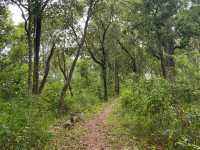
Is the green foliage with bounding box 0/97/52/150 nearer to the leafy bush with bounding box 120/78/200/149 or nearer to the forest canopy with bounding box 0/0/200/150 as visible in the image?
the forest canopy with bounding box 0/0/200/150

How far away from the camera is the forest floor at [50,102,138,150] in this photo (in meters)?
10.5

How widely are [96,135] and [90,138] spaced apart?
23.8 inches

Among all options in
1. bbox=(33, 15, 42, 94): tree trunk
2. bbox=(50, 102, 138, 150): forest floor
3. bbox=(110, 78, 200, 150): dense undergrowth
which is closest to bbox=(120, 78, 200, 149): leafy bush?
bbox=(110, 78, 200, 150): dense undergrowth

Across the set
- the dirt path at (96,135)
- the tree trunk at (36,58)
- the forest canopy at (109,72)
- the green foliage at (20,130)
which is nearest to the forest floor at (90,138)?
the dirt path at (96,135)

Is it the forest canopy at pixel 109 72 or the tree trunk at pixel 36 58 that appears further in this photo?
the tree trunk at pixel 36 58

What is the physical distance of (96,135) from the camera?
12.6 meters

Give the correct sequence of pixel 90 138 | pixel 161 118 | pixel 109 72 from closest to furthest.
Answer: pixel 161 118 < pixel 90 138 < pixel 109 72

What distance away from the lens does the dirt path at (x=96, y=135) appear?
422 inches

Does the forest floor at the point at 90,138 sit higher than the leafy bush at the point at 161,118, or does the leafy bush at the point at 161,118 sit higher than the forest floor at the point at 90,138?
the leafy bush at the point at 161,118

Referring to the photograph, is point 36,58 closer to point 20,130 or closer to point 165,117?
point 165,117

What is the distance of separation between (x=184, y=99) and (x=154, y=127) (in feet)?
4.84

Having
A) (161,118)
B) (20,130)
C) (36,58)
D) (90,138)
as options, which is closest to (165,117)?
(161,118)

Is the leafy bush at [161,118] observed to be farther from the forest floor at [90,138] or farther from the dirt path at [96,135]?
the dirt path at [96,135]

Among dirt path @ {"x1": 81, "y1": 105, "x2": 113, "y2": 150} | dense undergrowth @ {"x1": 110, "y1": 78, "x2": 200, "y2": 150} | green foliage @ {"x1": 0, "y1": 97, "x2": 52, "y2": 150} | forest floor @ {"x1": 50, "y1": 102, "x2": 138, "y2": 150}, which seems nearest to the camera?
green foliage @ {"x1": 0, "y1": 97, "x2": 52, "y2": 150}
